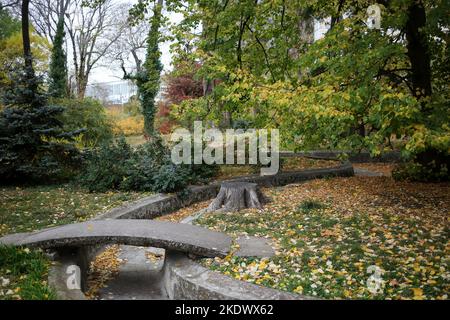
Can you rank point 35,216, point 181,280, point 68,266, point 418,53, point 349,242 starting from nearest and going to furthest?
point 181,280 → point 68,266 → point 349,242 → point 35,216 → point 418,53

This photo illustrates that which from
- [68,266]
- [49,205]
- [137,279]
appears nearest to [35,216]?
[49,205]

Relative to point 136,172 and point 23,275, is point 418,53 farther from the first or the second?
point 23,275

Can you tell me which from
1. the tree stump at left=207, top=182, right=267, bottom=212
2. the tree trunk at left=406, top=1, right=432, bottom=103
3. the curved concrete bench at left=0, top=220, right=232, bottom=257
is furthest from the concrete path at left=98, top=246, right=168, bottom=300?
the tree trunk at left=406, top=1, right=432, bottom=103

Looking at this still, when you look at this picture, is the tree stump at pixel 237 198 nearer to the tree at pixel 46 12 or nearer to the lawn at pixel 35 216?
the lawn at pixel 35 216

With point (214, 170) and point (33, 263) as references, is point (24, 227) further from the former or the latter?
point (214, 170)

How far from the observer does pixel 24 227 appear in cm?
593

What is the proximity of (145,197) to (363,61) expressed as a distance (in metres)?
5.11

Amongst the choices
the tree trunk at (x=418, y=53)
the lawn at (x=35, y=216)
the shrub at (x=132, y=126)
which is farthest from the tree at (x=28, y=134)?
the shrub at (x=132, y=126)

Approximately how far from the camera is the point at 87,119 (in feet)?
45.8

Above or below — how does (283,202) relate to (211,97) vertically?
below
